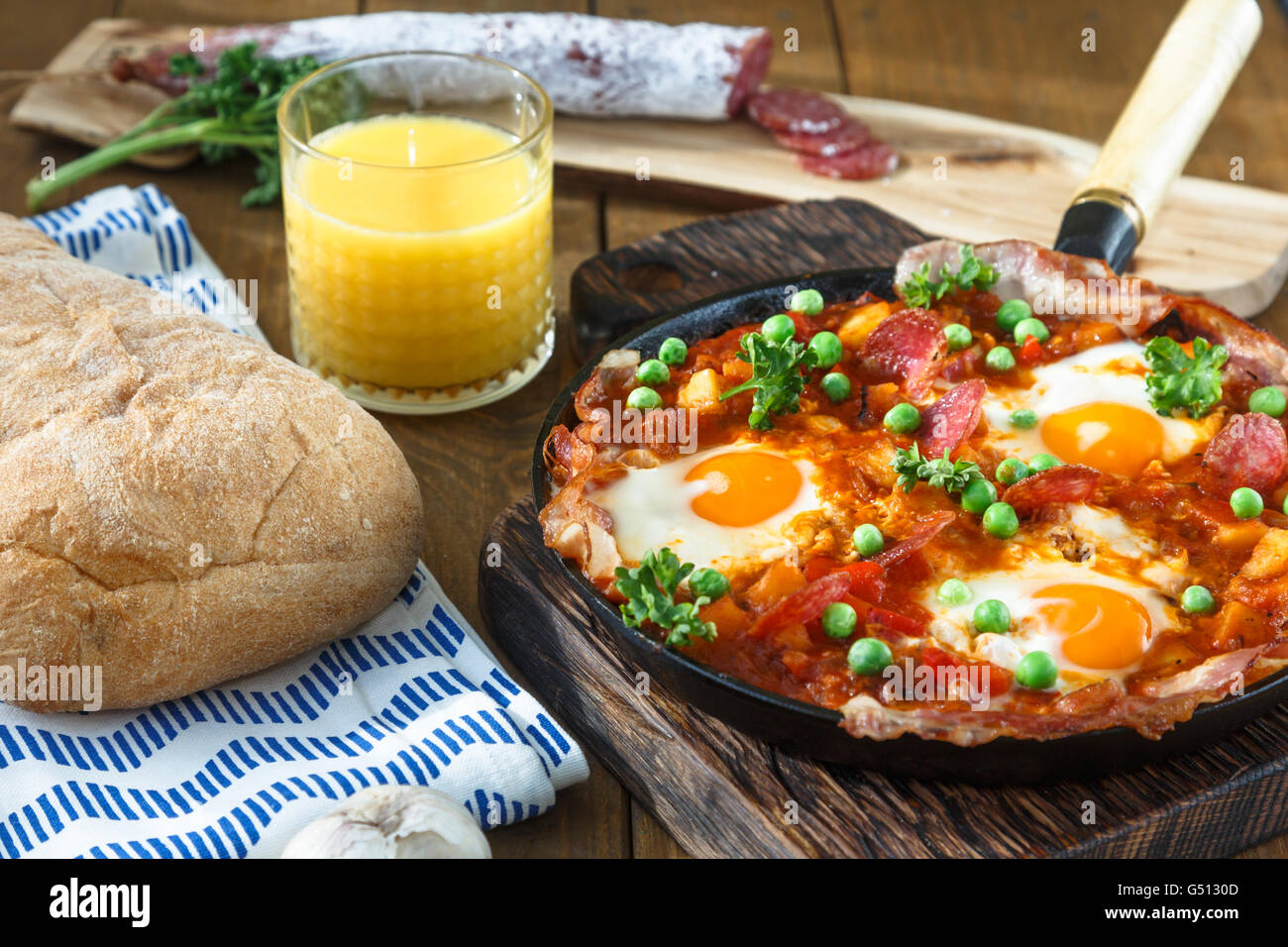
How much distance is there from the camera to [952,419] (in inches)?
137

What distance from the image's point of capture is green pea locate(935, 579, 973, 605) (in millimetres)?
3014

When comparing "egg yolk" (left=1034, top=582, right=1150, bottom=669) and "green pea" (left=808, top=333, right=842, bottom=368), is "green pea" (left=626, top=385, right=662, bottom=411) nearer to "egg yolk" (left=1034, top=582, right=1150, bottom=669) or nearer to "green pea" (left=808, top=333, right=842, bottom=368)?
"green pea" (left=808, top=333, right=842, bottom=368)

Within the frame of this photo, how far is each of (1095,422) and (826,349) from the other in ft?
2.30

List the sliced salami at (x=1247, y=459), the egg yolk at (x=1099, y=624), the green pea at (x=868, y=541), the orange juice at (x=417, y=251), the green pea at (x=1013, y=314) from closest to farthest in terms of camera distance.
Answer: the egg yolk at (x=1099, y=624)
the green pea at (x=868, y=541)
the sliced salami at (x=1247, y=459)
the green pea at (x=1013, y=314)
the orange juice at (x=417, y=251)

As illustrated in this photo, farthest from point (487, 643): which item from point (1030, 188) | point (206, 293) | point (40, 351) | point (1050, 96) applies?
point (1050, 96)

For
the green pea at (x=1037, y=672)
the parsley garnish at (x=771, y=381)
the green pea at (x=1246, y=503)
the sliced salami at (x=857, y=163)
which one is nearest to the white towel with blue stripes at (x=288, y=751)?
the parsley garnish at (x=771, y=381)

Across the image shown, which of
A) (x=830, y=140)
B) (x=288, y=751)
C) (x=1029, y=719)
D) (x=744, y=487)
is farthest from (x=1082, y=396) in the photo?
(x=830, y=140)

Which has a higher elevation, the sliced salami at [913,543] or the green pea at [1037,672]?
the sliced salami at [913,543]

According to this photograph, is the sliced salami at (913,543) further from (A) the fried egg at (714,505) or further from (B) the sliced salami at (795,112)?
(B) the sliced salami at (795,112)

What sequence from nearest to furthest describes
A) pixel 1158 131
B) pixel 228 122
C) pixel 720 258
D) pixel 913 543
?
1. pixel 913 543
2. pixel 1158 131
3. pixel 720 258
4. pixel 228 122

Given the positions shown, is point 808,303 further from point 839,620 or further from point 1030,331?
point 839,620

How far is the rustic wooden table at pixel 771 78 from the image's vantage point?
4.38 metres

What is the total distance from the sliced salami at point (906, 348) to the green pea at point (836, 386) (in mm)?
139

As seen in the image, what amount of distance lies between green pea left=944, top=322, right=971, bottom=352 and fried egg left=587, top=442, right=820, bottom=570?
27.6 inches
